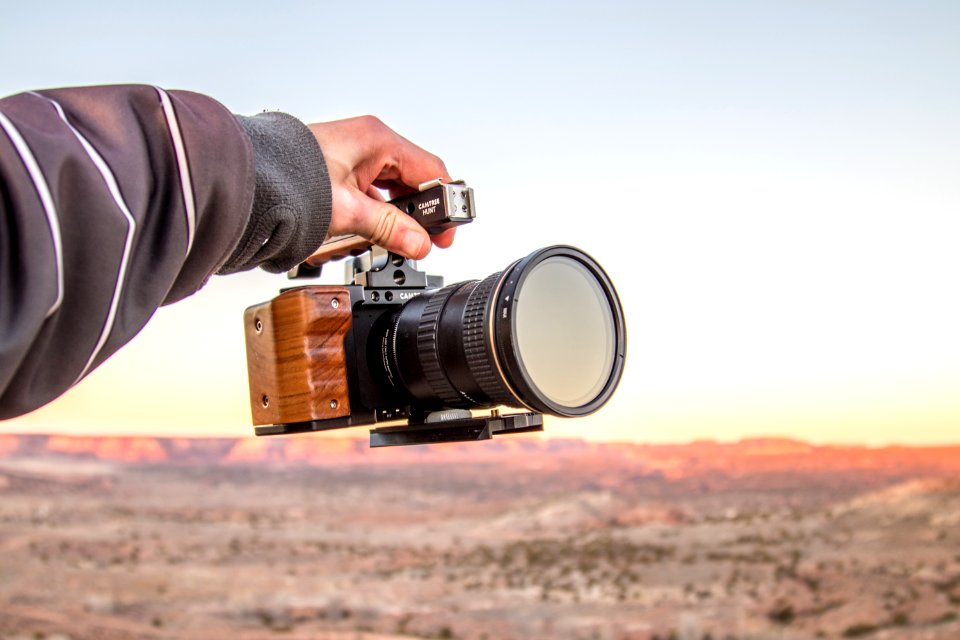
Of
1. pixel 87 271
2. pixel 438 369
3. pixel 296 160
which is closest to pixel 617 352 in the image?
pixel 438 369

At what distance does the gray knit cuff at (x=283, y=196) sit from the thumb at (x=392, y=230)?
0.11 metres

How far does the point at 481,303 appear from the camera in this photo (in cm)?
147

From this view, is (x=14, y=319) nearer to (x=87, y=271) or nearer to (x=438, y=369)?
(x=87, y=271)

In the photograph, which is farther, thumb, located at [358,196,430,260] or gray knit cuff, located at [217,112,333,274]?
thumb, located at [358,196,430,260]

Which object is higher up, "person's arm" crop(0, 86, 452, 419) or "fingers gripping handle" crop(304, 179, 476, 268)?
"fingers gripping handle" crop(304, 179, 476, 268)

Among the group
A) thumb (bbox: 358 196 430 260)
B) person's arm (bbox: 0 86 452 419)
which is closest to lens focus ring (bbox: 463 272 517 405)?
thumb (bbox: 358 196 430 260)

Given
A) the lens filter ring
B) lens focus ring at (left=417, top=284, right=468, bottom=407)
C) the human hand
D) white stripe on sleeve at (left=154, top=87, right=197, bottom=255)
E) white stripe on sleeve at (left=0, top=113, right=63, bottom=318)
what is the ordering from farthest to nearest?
1. lens focus ring at (left=417, top=284, right=468, bottom=407)
2. the lens filter ring
3. the human hand
4. white stripe on sleeve at (left=154, top=87, right=197, bottom=255)
5. white stripe on sleeve at (left=0, top=113, right=63, bottom=318)

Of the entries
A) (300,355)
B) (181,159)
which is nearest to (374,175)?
(300,355)

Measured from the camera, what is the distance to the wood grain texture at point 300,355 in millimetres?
1470

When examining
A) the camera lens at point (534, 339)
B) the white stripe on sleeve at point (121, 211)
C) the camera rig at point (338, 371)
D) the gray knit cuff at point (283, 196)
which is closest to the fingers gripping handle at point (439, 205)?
the camera rig at point (338, 371)

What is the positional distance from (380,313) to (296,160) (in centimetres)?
63

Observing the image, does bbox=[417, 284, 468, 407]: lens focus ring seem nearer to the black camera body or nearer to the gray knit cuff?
the black camera body

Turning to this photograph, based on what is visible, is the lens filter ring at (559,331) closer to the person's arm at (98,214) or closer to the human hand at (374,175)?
the human hand at (374,175)

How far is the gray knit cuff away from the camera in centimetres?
105
